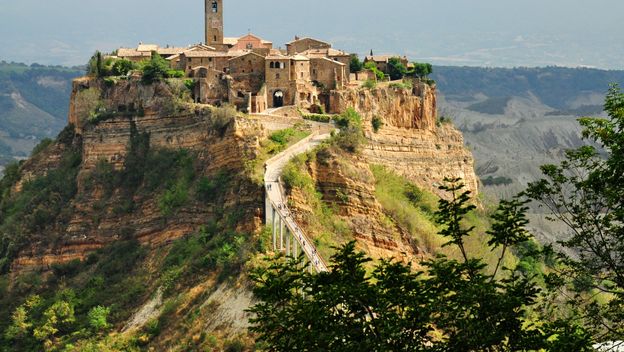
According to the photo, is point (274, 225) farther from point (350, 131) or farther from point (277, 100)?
point (277, 100)

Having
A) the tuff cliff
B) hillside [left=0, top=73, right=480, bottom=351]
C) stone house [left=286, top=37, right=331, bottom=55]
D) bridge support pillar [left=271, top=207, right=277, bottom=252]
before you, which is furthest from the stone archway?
bridge support pillar [left=271, top=207, right=277, bottom=252]

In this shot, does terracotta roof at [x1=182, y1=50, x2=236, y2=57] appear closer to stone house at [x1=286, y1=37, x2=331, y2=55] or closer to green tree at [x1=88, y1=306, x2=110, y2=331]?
stone house at [x1=286, y1=37, x2=331, y2=55]

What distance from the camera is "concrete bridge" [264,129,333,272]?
52.4m

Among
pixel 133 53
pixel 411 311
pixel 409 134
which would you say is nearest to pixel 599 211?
pixel 411 311

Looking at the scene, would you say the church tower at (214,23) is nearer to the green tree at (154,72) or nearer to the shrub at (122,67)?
the shrub at (122,67)

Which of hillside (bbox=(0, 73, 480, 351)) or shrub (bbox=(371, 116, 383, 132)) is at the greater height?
shrub (bbox=(371, 116, 383, 132))

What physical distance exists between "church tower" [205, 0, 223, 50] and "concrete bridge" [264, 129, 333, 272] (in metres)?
13.4

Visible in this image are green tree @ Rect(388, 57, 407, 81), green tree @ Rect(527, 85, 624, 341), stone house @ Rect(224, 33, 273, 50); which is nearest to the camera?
green tree @ Rect(527, 85, 624, 341)

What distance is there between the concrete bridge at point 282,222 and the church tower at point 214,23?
13.4 meters

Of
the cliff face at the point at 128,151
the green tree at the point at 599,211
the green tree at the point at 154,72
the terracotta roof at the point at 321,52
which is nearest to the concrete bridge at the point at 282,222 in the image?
the cliff face at the point at 128,151

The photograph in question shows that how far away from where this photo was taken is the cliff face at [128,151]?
60.3 meters

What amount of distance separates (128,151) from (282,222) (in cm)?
1391

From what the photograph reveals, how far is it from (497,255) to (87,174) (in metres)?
19.5

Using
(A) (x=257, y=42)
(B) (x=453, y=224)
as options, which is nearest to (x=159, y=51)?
(A) (x=257, y=42)
